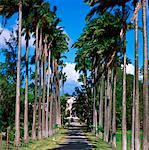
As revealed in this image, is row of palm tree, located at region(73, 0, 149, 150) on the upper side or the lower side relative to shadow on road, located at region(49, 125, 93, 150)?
upper

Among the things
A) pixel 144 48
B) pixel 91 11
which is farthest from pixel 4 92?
pixel 144 48

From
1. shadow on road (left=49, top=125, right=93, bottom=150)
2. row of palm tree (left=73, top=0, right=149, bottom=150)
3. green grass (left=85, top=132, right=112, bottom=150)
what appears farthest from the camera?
green grass (left=85, top=132, right=112, bottom=150)

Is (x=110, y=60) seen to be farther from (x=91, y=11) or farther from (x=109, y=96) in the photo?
(x=91, y=11)

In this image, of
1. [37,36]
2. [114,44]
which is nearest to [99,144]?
[114,44]

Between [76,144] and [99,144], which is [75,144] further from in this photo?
[99,144]

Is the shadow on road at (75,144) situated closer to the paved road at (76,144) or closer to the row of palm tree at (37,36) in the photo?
the paved road at (76,144)

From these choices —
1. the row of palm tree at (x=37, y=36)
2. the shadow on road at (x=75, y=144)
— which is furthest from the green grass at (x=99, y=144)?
the row of palm tree at (x=37, y=36)

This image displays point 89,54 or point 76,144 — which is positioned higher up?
point 89,54

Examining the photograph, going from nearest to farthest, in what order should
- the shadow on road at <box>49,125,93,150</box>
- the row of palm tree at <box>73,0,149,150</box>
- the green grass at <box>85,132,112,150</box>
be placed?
the row of palm tree at <box>73,0,149,150</box>
the shadow on road at <box>49,125,93,150</box>
the green grass at <box>85,132,112,150</box>

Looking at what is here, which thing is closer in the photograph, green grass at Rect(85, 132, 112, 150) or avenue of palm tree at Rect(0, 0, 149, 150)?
avenue of palm tree at Rect(0, 0, 149, 150)

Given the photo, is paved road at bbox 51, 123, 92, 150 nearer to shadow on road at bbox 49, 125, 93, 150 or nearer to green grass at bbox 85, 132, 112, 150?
shadow on road at bbox 49, 125, 93, 150

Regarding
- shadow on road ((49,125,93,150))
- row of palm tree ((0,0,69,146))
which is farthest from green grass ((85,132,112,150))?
row of palm tree ((0,0,69,146))

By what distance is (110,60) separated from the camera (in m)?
39.4

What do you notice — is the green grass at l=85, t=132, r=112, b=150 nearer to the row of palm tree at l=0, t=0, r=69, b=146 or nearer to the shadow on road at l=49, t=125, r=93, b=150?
the shadow on road at l=49, t=125, r=93, b=150
